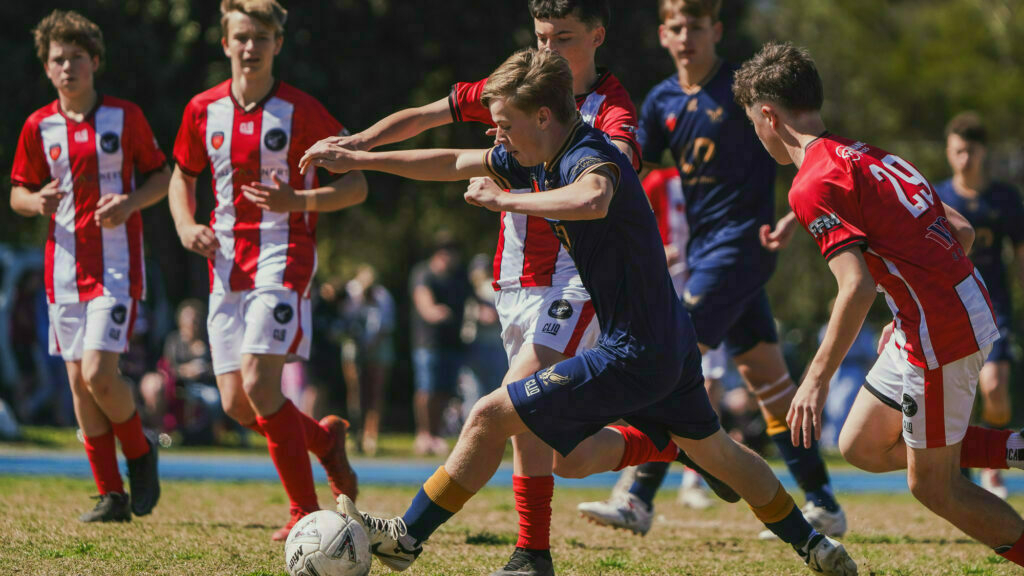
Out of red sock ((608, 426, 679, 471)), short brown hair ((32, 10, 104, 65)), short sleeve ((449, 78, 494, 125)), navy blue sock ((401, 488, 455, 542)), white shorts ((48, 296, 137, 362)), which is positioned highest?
short brown hair ((32, 10, 104, 65))

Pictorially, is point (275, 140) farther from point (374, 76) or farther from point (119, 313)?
point (374, 76)

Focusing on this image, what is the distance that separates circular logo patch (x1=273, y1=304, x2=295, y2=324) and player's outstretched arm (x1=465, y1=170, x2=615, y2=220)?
1.94m

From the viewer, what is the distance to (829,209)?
409 cm

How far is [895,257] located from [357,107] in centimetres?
1224

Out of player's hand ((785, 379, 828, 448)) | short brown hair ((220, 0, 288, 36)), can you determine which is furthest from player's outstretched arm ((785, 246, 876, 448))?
short brown hair ((220, 0, 288, 36))

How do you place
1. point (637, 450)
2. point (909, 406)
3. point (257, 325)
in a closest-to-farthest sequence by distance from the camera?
point (909, 406) → point (637, 450) → point (257, 325)

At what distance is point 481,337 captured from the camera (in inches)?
612

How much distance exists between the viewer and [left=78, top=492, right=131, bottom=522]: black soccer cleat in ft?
19.6

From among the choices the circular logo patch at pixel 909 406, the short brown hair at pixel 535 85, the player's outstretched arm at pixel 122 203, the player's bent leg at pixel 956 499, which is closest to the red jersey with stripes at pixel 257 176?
the player's outstretched arm at pixel 122 203

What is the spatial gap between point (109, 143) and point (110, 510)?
6.49 ft

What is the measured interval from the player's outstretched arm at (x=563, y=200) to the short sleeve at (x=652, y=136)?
8.29 ft

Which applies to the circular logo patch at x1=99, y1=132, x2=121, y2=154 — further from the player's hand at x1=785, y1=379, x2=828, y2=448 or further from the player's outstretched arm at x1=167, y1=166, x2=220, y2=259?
the player's hand at x1=785, y1=379, x2=828, y2=448

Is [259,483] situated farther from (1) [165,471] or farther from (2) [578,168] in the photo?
(2) [578,168]

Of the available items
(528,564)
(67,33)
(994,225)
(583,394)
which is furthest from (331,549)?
(994,225)
